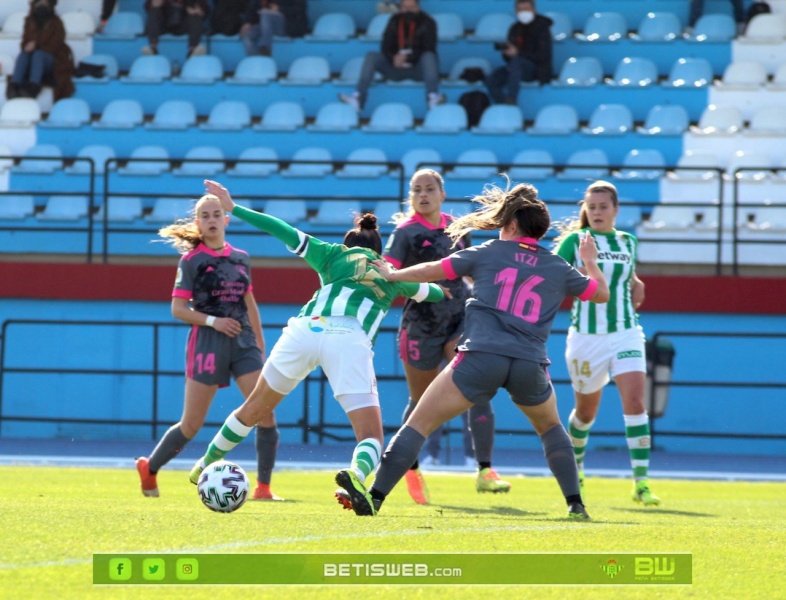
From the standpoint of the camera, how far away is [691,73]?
61.0ft

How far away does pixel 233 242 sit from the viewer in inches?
664

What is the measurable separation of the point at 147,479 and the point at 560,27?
1305 centimetres

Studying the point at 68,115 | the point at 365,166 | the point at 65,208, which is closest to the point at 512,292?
the point at 365,166

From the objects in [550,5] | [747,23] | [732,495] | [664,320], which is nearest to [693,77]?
[747,23]

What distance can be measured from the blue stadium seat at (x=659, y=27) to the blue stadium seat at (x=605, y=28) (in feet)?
0.77

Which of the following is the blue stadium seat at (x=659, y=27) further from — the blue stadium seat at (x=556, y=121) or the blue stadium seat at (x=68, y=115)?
the blue stadium seat at (x=68, y=115)

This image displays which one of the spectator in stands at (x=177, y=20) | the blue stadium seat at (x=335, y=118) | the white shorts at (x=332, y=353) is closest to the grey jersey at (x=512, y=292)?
the white shorts at (x=332, y=353)

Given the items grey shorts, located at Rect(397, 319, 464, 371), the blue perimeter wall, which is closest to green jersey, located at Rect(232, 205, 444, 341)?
grey shorts, located at Rect(397, 319, 464, 371)

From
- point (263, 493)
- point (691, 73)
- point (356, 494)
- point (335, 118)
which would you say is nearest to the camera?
point (356, 494)

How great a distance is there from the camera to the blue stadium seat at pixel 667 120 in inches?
698

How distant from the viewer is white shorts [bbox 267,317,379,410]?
22.0 feet

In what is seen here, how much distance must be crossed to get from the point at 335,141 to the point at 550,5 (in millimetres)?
4725

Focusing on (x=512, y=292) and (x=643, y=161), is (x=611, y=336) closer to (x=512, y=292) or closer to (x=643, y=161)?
(x=512, y=292)

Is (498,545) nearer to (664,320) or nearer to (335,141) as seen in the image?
(664,320)
